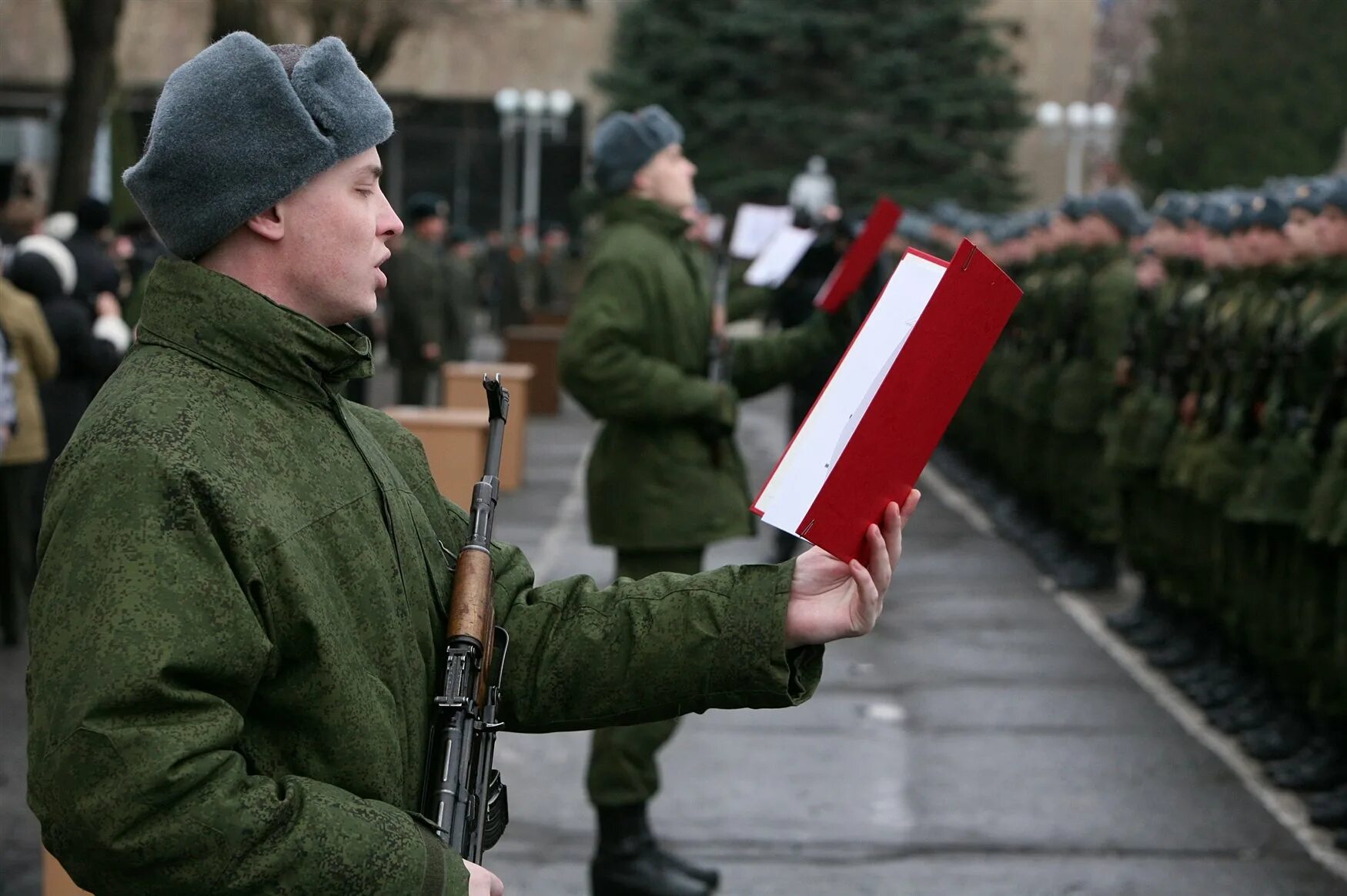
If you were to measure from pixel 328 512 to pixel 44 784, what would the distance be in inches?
17.9

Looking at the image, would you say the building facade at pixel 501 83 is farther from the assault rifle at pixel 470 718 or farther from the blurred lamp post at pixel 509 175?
the assault rifle at pixel 470 718

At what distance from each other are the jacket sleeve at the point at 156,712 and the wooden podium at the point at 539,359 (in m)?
21.2

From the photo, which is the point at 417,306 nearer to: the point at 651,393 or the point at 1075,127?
the point at 651,393

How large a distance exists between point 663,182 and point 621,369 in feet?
2.18

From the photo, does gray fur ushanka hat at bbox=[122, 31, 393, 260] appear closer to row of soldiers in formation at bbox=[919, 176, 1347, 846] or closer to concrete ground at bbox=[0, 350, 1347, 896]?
concrete ground at bbox=[0, 350, 1347, 896]

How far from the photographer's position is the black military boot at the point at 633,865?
225 inches

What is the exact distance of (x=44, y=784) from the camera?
214 cm

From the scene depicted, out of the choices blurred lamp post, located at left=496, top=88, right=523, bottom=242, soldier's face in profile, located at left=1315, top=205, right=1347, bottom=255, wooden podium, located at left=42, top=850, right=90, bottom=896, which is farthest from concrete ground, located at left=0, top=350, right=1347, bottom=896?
blurred lamp post, located at left=496, top=88, right=523, bottom=242

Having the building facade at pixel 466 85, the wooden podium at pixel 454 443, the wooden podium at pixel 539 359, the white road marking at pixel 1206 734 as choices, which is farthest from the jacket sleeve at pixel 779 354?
the building facade at pixel 466 85

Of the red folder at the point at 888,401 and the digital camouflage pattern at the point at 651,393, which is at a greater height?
the red folder at the point at 888,401

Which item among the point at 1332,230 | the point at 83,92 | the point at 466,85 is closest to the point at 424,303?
the point at 83,92

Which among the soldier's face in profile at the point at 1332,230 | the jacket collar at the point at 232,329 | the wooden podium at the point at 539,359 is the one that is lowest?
the wooden podium at the point at 539,359

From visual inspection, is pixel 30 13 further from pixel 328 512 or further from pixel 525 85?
pixel 328 512

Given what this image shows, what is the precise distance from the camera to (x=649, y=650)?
2.81 meters
